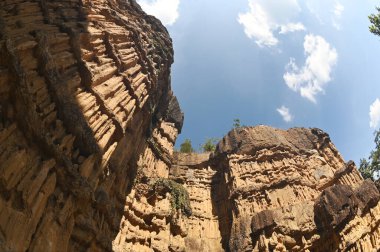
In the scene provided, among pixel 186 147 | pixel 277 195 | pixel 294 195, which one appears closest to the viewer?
pixel 294 195

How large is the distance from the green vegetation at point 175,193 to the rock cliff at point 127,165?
0.12 m

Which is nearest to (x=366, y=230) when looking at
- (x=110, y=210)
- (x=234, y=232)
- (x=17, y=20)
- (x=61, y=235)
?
(x=234, y=232)

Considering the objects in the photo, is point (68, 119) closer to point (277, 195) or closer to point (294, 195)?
point (277, 195)

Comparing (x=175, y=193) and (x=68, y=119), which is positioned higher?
(x=175, y=193)

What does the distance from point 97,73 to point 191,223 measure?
527 inches

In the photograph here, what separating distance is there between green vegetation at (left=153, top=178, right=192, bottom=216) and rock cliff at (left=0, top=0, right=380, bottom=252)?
0.39 feet

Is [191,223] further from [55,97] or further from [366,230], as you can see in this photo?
[55,97]

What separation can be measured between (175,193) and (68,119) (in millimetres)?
13410

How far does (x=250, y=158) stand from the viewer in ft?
92.3

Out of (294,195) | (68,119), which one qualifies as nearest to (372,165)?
(294,195)

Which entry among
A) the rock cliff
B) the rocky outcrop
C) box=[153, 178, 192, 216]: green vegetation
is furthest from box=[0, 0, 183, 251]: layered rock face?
the rocky outcrop

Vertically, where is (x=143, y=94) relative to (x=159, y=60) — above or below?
below

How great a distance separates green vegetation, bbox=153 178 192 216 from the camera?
24953mm

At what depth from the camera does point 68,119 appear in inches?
571
